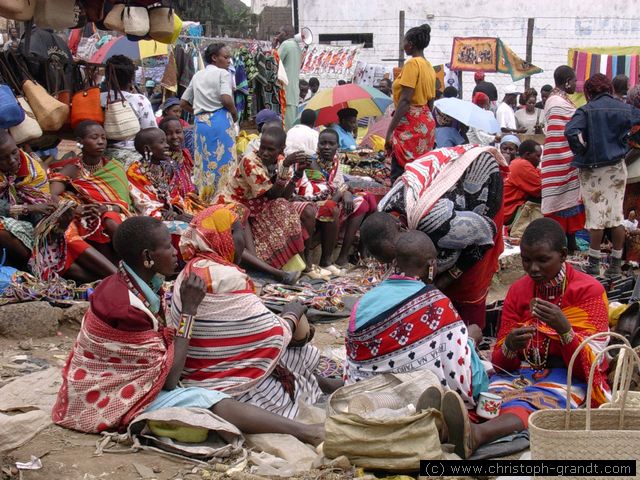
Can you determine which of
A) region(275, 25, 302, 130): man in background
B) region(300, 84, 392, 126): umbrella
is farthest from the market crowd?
region(275, 25, 302, 130): man in background

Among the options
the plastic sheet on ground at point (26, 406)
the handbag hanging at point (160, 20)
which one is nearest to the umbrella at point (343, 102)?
the handbag hanging at point (160, 20)

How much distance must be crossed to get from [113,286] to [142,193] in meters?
3.04

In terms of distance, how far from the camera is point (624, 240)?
8.16 m

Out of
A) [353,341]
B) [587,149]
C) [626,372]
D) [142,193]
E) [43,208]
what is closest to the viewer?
[626,372]

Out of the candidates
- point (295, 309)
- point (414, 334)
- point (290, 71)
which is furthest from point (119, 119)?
point (290, 71)

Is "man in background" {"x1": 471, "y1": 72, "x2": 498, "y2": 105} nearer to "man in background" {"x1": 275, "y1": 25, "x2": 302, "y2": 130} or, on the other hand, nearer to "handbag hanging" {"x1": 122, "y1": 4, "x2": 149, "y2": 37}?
"man in background" {"x1": 275, "y1": 25, "x2": 302, "y2": 130}

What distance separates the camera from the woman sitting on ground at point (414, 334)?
3.84 m

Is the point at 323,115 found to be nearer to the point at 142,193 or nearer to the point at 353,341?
the point at 142,193

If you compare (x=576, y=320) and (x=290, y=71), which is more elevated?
(x=290, y=71)

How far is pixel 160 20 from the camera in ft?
21.1

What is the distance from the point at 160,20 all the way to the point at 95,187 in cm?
139

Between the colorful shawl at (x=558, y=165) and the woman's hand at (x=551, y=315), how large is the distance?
469cm

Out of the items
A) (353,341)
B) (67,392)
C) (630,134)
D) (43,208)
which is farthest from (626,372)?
(630,134)

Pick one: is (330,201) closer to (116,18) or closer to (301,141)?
(301,141)
